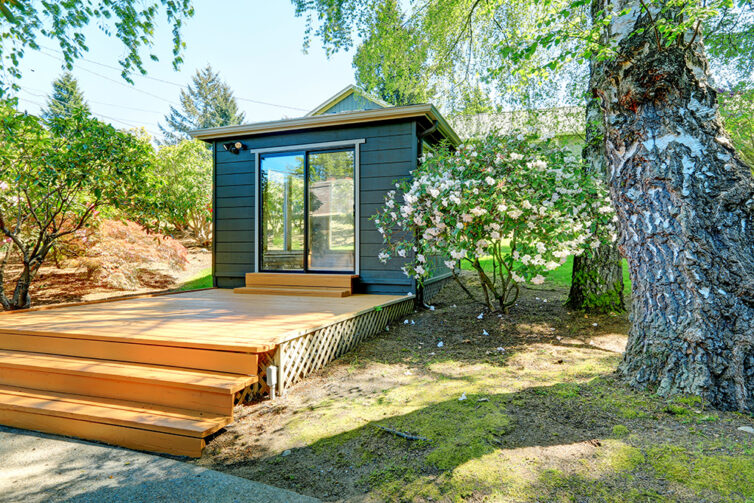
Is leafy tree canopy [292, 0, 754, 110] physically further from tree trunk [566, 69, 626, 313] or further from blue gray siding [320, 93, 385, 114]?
blue gray siding [320, 93, 385, 114]

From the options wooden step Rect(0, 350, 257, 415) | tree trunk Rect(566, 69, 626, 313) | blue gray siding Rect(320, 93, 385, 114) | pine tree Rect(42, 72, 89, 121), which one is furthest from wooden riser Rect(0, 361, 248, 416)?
pine tree Rect(42, 72, 89, 121)

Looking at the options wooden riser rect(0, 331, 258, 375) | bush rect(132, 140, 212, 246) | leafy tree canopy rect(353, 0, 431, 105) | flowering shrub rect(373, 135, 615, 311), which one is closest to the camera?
wooden riser rect(0, 331, 258, 375)

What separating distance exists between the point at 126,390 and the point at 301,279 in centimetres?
317

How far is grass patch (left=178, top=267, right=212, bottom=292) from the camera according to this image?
8086mm

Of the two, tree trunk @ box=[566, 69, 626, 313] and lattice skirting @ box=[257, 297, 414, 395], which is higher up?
tree trunk @ box=[566, 69, 626, 313]

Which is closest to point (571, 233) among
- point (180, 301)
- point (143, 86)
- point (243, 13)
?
point (180, 301)

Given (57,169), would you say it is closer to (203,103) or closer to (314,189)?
(314,189)

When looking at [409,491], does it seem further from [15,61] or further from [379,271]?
[15,61]

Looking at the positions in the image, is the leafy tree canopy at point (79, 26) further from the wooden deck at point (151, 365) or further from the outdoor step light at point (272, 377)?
the outdoor step light at point (272, 377)

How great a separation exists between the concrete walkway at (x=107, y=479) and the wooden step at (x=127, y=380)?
332mm

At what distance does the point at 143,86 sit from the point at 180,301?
27008mm

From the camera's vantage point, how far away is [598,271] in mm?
4383

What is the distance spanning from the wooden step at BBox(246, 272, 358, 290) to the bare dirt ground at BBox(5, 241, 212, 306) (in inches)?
131

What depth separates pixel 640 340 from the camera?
2.19 m
